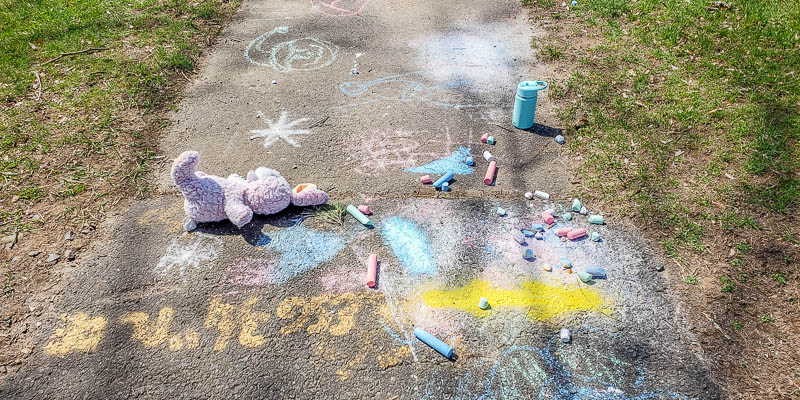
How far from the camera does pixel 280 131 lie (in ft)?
17.6

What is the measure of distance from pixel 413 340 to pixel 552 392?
38.3 inches

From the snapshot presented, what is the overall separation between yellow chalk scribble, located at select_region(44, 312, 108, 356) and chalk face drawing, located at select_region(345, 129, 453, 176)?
258 cm

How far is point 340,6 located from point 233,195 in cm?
530

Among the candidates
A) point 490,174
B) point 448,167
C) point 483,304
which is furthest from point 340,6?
point 483,304

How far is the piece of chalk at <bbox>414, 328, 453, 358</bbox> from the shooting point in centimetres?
318

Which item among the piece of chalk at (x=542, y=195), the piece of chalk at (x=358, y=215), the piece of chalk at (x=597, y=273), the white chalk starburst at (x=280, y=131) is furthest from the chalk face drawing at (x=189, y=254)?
the piece of chalk at (x=597, y=273)

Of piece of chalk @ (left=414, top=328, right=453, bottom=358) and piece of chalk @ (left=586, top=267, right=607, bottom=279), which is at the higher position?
piece of chalk @ (left=586, top=267, right=607, bottom=279)

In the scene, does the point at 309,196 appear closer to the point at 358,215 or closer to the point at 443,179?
the point at 358,215

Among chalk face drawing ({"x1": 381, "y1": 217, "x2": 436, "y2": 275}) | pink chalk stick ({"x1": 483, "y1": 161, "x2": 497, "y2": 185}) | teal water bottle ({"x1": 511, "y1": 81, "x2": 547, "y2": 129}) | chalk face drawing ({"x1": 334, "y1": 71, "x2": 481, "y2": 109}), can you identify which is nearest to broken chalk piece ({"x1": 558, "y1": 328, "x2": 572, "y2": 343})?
chalk face drawing ({"x1": 381, "y1": 217, "x2": 436, "y2": 275})

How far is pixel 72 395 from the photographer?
3129mm

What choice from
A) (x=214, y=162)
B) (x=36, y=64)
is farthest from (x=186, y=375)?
(x=36, y=64)

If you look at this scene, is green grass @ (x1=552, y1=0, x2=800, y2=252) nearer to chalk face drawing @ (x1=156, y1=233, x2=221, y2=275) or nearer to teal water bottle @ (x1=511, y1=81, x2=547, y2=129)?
teal water bottle @ (x1=511, y1=81, x2=547, y2=129)

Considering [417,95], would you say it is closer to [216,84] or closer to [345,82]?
[345,82]

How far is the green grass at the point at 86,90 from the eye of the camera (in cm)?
471
